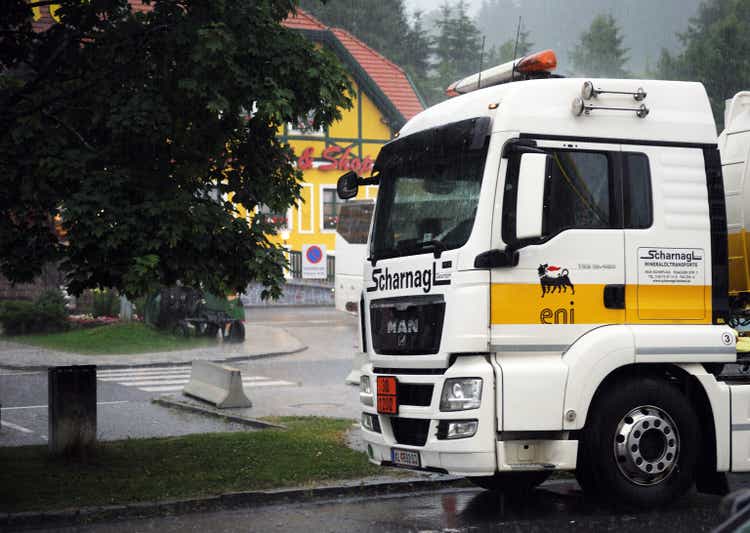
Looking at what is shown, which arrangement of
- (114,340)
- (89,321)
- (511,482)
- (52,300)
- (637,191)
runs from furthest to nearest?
1. (89,321)
2. (52,300)
3. (114,340)
4. (511,482)
5. (637,191)

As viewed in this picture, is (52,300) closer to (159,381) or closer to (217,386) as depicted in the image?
(159,381)

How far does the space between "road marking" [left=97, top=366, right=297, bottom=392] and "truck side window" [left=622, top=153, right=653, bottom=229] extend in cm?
1223

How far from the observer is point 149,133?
374 inches

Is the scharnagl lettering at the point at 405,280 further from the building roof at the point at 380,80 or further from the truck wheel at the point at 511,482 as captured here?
the building roof at the point at 380,80

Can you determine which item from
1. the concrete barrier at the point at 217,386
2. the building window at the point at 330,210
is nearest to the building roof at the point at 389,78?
the building window at the point at 330,210

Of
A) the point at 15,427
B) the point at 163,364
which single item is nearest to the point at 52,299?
the point at 163,364

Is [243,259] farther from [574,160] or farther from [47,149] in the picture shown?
[574,160]

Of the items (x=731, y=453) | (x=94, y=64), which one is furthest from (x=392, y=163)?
(x=731, y=453)

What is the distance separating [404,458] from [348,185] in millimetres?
2834

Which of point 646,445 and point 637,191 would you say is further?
point 637,191

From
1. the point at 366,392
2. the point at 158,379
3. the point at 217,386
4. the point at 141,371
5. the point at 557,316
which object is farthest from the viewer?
the point at 141,371

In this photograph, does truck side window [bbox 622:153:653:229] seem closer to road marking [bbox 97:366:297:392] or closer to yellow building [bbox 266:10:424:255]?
road marking [bbox 97:366:297:392]

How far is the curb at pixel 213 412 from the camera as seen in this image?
551 inches

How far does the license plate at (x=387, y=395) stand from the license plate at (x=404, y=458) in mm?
298
